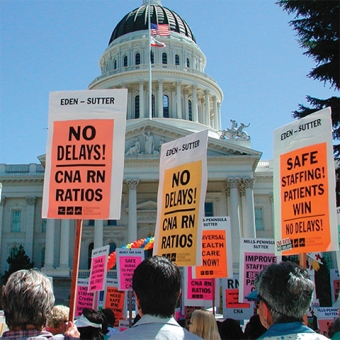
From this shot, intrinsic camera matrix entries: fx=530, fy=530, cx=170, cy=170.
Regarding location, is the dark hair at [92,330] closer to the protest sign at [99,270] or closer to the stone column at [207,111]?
the protest sign at [99,270]

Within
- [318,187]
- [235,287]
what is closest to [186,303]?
[235,287]

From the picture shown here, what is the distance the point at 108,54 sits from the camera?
62375mm

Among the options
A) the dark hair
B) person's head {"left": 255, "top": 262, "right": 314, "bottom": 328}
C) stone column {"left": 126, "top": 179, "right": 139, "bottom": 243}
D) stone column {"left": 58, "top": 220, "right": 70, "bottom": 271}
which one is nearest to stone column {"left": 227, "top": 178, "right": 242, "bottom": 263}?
stone column {"left": 126, "top": 179, "right": 139, "bottom": 243}

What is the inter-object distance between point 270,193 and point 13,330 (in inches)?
1691

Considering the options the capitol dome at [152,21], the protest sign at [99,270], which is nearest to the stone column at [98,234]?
the protest sign at [99,270]

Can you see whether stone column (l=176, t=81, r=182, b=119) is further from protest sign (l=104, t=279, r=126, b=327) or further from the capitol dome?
protest sign (l=104, t=279, r=126, b=327)

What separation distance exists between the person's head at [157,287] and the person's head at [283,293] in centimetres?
59

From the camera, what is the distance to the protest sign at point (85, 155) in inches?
239

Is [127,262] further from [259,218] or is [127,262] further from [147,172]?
[259,218]

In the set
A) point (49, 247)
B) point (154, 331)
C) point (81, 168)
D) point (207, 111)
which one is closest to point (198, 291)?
point (81, 168)

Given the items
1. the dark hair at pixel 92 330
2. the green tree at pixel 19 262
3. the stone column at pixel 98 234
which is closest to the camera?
the dark hair at pixel 92 330

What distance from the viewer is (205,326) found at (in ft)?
16.0

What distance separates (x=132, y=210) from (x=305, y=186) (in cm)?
3283

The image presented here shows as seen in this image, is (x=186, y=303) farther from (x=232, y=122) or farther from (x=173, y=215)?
(x=232, y=122)
